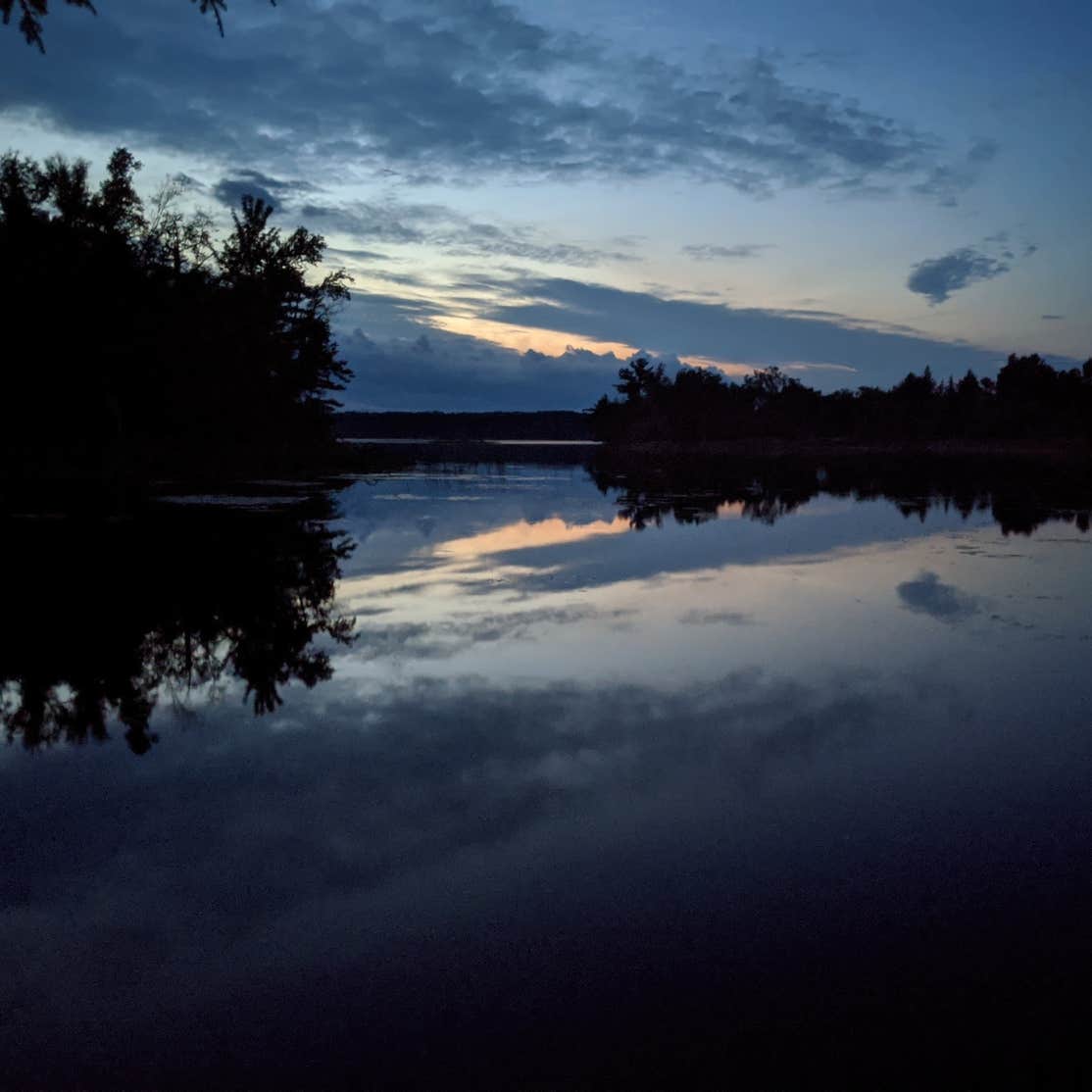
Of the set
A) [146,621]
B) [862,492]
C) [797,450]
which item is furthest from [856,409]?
[146,621]

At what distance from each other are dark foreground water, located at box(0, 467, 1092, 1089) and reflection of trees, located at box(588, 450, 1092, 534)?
18.2 m

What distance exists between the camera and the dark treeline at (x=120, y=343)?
47.0 meters

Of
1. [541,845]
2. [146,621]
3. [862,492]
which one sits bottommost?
[146,621]

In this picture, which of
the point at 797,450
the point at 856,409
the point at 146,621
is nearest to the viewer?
the point at 146,621

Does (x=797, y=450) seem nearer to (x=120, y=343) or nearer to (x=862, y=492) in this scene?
(x=862, y=492)

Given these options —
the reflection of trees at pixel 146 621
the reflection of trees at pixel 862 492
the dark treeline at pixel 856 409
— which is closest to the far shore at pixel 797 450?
the dark treeline at pixel 856 409

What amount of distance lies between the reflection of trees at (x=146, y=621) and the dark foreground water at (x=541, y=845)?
9 centimetres

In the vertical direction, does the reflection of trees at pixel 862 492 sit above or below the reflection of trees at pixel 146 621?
above

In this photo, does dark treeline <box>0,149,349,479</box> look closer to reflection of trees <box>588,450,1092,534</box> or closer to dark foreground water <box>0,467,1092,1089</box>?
reflection of trees <box>588,450,1092,534</box>

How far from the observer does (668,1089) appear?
4148 mm

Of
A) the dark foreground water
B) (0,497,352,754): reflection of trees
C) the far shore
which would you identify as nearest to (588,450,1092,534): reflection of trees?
(0,497,352,754): reflection of trees

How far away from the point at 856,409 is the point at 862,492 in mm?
144560

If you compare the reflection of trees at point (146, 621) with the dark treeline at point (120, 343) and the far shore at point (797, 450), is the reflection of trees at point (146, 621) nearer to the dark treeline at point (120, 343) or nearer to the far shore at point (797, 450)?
the dark treeline at point (120, 343)

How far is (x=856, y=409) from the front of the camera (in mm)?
183625
